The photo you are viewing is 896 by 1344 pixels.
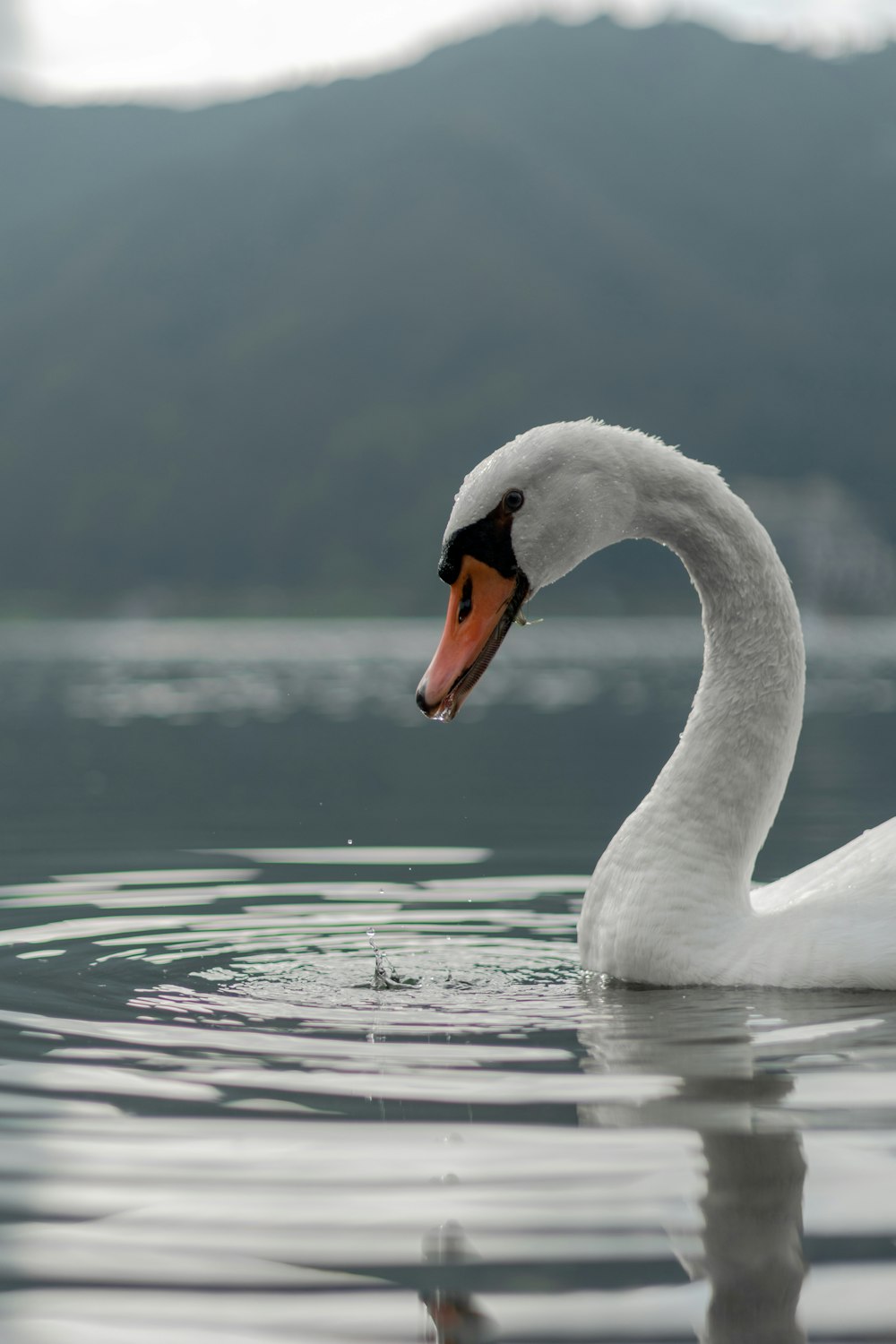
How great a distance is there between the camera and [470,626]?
643cm

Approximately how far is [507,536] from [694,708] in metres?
1.22

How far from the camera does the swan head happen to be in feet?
20.9

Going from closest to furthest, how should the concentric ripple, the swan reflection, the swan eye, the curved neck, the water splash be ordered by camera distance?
the swan reflection → the concentric ripple → the swan eye → the curved neck → the water splash

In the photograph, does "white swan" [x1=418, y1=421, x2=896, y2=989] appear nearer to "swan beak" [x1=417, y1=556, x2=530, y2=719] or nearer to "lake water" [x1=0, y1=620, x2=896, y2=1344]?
"swan beak" [x1=417, y1=556, x2=530, y2=719]

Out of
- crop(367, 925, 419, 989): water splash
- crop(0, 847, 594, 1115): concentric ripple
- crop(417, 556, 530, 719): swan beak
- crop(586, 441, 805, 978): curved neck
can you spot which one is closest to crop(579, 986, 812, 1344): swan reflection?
crop(0, 847, 594, 1115): concentric ripple

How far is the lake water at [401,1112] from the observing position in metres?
3.59

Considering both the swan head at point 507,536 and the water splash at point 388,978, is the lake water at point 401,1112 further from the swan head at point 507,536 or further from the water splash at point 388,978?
the swan head at point 507,536

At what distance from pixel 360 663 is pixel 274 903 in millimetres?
41089

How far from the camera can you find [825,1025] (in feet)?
19.4

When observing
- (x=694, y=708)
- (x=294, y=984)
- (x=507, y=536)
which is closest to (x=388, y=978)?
(x=294, y=984)

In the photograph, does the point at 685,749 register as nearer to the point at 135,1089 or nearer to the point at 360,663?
the point at 135,1089

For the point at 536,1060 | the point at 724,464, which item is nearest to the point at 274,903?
the point at 536,1060

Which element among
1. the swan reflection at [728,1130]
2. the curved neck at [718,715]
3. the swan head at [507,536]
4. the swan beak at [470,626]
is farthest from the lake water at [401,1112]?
the swan head at [507,536]

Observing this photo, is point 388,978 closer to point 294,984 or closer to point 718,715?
point 294,984
